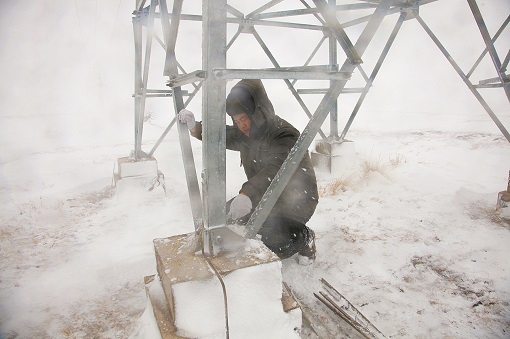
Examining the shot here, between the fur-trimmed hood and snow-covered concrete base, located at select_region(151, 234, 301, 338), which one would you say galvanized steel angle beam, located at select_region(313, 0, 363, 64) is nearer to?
the fur-trimmed hood

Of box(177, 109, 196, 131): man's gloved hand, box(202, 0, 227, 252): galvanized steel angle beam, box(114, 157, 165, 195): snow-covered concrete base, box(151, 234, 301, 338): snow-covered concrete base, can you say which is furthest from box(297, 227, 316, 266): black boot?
box(114, 157, 165, 195): snow-covered concrete base

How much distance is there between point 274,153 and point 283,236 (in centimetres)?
77

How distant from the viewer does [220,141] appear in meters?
1.43

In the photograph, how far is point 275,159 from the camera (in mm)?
2199

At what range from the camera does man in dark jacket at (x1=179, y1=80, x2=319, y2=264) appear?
230 cm

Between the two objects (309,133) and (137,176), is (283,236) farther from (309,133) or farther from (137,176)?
(137,176)

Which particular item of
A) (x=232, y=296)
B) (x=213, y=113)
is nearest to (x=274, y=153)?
(x=213, y=113)

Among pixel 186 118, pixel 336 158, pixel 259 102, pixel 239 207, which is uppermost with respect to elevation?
pixel 259 102

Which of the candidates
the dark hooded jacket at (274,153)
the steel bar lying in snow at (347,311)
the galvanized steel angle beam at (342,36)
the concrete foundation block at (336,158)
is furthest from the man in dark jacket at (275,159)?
the concrete foundation block at (336,158)

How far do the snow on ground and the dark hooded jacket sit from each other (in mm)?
549

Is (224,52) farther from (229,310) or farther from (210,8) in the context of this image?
(229,310)

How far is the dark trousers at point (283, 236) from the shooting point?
251 cm

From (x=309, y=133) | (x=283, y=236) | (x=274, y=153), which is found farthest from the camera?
(x=283, y=236)

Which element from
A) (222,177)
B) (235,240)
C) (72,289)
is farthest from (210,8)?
(72,289)
